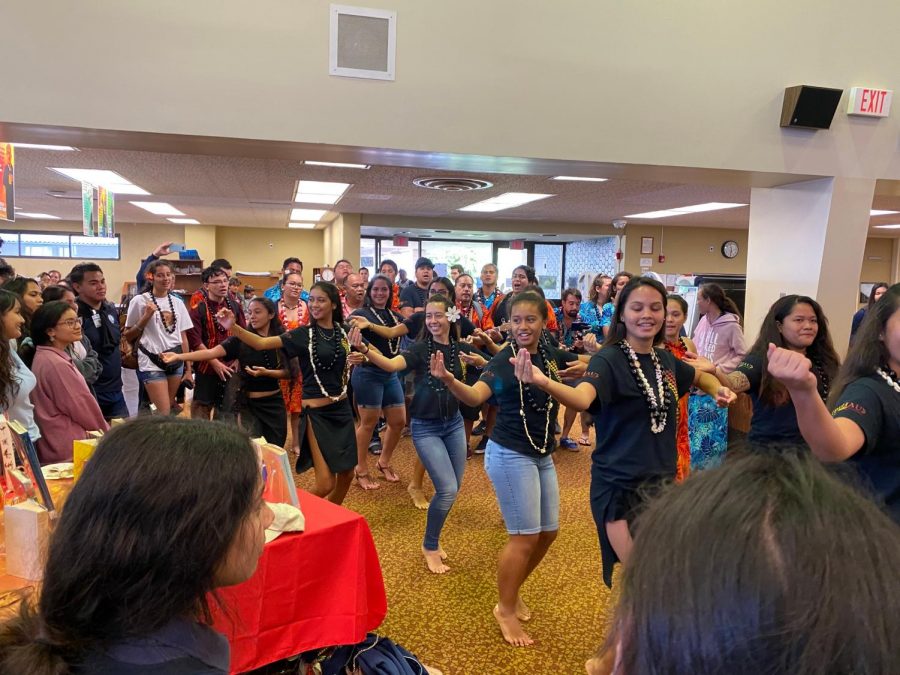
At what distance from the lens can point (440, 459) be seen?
3.05 metres

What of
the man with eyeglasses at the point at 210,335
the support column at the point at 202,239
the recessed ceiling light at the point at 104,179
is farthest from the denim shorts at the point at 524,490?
the support column at the point at 202,239

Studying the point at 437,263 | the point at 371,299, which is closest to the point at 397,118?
the point at 371,299

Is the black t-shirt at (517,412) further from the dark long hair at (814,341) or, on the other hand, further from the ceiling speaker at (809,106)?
the ceiling speaker at (809,106)

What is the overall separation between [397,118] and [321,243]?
11.9 metres

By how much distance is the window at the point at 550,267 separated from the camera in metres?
15.4

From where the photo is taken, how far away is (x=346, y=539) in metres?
1.96

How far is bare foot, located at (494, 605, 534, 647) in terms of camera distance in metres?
2.53

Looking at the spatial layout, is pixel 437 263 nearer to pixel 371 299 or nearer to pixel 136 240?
pixel 136 240

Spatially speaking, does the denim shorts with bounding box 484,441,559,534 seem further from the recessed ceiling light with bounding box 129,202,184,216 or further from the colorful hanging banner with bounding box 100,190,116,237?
the recessed ceiling light with bounding box 129,202,184,216

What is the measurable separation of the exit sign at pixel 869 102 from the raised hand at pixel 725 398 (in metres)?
3.59

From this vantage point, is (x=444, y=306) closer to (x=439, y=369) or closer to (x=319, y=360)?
(x=319, y=360)

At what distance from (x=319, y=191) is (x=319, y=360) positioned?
555 cm

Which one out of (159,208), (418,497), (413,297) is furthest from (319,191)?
(418,497)

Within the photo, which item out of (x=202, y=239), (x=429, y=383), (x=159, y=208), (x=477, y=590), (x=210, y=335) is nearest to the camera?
(x=477, y=590)
